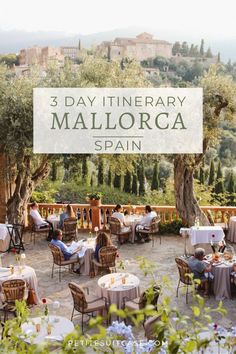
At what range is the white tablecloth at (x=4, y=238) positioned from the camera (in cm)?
1202

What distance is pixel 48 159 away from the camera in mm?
12586

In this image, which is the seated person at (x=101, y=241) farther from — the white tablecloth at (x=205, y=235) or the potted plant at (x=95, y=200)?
the potted plant at (x=95, y=200)

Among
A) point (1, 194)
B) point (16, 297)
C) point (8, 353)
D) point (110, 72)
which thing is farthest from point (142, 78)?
point (8, 353)

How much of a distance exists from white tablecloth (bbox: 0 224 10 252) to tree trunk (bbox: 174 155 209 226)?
4789 mm

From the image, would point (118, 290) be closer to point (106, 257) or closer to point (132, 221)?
point (106, 257)

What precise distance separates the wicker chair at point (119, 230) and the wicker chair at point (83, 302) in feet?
13.8

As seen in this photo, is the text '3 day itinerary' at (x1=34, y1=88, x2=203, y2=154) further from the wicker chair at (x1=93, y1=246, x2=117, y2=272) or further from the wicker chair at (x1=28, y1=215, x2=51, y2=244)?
the wicker chair at (x1=93, y1=246, x2=117, y2=272)

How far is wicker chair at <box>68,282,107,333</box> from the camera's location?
7838 millimetres

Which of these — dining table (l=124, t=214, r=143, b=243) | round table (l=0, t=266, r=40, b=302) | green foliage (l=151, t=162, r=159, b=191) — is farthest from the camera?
green foliage (l=151, t=162, r=159, b=191)

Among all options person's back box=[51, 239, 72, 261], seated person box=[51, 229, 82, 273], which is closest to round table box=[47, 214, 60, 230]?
seated person box=[51, 229, 82, 273]

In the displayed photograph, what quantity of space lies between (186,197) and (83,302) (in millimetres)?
6323

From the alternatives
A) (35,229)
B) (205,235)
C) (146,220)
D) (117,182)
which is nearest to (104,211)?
(146,220)

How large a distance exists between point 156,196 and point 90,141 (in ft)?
25.2

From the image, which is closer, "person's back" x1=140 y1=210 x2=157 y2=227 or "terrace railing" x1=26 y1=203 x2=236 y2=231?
"person's back" x1=140 y1=210 x2=157 y2=227
